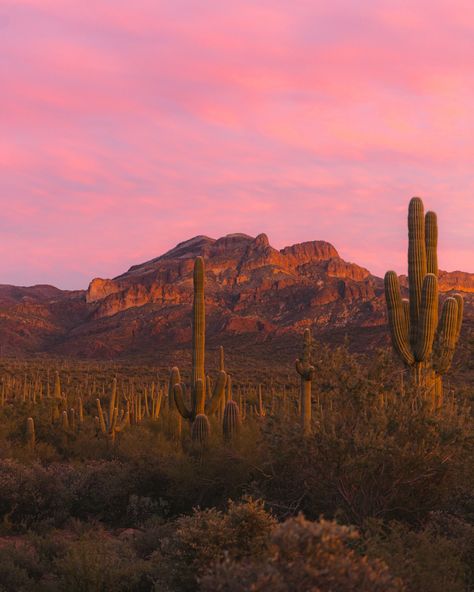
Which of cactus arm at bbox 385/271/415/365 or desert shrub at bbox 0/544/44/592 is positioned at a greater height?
cactus arm at bbox 385/271/415/365

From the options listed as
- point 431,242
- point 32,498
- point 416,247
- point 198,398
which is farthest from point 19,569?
point 431,242

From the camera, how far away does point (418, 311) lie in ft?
49.8

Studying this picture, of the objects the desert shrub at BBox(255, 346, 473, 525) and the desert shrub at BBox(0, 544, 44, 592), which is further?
the desert shrub at BBox(255, 346, 473, 525)

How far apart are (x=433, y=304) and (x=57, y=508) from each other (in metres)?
9.53

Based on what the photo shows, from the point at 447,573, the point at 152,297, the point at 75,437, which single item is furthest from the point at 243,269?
the point at 447,573

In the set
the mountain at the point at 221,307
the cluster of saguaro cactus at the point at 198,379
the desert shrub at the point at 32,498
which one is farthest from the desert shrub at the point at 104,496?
the mountain at the point at 221,307

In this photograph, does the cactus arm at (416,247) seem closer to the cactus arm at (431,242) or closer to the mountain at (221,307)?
the cactus arm at (431,242)

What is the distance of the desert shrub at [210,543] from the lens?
803cm

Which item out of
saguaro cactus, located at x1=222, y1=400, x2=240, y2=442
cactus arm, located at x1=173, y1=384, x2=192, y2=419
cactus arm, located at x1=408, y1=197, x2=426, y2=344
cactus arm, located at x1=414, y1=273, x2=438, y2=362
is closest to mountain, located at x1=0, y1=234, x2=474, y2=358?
cactus arm, located at x1=173, y1=384, x2=192, y2=419

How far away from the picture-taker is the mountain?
317 ft

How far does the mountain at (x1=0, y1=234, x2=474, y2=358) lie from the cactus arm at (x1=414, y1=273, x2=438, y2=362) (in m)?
58.2

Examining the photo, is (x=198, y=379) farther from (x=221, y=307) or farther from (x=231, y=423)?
(x=221, y=307)

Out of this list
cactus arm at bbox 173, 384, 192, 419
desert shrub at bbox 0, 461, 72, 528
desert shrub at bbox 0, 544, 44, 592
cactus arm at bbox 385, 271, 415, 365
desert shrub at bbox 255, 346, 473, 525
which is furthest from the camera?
cactus arm at bbox 173, 384, 192, 419

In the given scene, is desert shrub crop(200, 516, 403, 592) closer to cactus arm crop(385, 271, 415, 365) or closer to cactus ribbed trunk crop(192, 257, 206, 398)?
cactus arm crop(385, 271, 415, 365)
